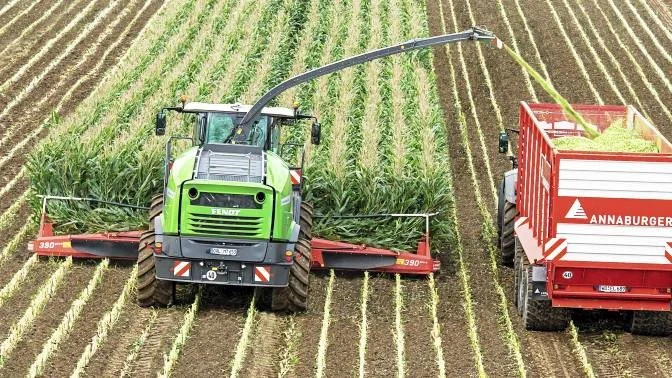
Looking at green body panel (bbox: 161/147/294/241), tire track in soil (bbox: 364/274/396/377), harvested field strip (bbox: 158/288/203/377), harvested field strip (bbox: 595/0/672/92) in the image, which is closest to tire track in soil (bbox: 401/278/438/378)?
tire track in soil (bbox: 364/274/396/377)

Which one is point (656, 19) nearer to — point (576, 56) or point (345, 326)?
point (576, 56)

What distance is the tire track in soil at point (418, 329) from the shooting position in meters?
16.1

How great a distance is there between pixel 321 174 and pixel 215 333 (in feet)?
16.2

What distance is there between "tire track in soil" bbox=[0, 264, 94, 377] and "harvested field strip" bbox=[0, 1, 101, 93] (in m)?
14.0

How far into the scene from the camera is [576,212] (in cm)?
1700

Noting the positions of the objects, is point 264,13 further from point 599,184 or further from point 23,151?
point 599,184

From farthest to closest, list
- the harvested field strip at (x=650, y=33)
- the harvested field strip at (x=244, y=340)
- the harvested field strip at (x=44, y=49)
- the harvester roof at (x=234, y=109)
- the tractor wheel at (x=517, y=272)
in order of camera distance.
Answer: the harvested field strip at (x=650, y=33)
the harvested field strip at (x=44, y=49)
the harvester roof at (x=234, y=109)
the tractor wheel at (x=517, y=272)
the harvested field strip at (x=244, y=340)

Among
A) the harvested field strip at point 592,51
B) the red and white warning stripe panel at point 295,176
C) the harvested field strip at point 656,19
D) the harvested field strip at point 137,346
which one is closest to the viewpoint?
the harvested field strip at point 137,346

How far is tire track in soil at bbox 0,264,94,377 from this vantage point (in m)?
15.5

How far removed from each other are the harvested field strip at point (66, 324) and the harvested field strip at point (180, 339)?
128 centimetres

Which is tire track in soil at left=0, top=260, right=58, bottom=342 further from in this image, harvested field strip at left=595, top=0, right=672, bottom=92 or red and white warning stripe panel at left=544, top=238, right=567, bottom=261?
harvested field strip at left=595, top=0, right=672, bottom=92

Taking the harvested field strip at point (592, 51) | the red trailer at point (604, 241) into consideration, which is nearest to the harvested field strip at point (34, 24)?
the harvested field strip at point (592, 51)

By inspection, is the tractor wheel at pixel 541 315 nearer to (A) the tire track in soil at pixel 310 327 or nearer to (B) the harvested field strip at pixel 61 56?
(A) the tire track in soil at pixel 310 327

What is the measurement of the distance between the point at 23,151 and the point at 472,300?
36.8 ft
